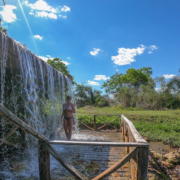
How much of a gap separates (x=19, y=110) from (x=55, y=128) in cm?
213

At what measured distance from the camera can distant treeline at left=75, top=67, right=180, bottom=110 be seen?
22.4 metres

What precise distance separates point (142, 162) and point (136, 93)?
78.6 feet

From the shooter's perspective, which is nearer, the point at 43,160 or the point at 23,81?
the point at 43,160

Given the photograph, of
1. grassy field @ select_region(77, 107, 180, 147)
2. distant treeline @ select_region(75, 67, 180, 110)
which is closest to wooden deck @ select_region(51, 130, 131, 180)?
grassy field @ select_region(77, 107, 180, 147)

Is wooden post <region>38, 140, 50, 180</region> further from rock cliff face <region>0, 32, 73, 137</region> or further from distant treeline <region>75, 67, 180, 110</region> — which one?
distant treeline <region>75, 67, 180, 110</region>

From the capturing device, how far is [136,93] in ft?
82.6

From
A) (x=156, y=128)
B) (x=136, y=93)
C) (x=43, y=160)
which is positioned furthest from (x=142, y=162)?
(x=136, y=93)

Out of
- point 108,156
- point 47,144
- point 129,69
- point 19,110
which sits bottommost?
point 108,156

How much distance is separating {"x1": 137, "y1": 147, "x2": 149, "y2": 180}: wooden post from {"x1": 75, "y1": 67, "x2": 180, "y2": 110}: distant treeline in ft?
68.4

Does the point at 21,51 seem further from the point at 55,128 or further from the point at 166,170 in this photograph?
the point at 166,170

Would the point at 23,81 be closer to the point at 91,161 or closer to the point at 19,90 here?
the point at 19,90

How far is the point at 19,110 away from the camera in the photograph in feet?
14.4

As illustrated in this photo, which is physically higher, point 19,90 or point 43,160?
point 19,90

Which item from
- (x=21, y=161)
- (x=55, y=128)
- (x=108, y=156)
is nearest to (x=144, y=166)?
(x=108, y=156)
